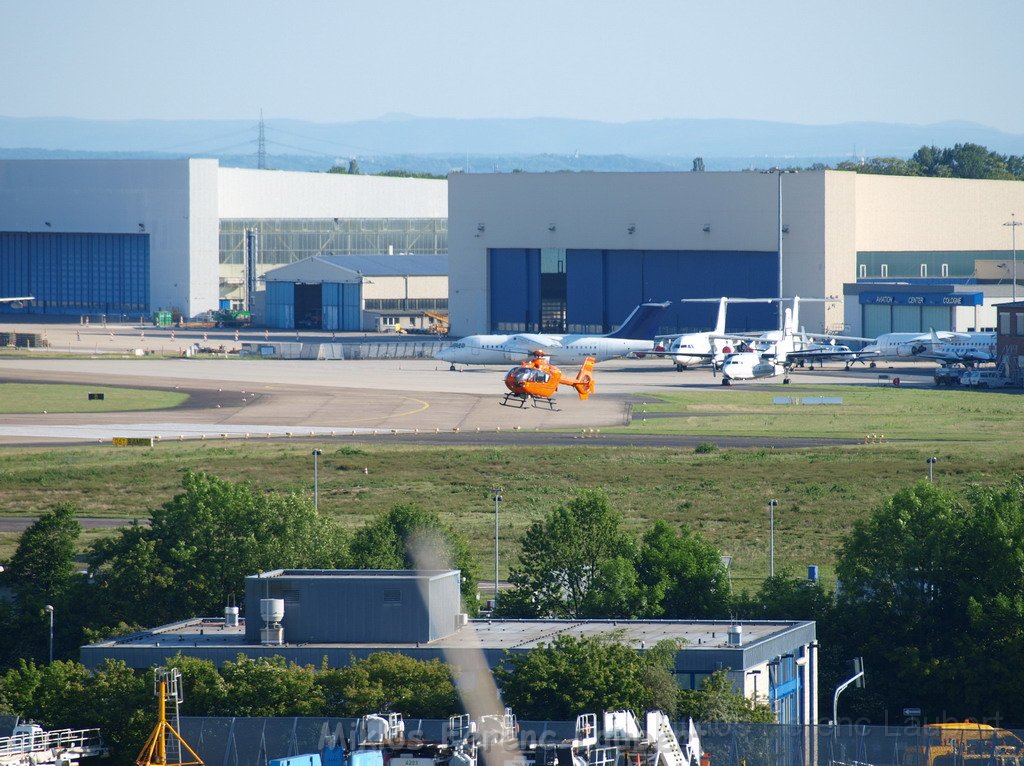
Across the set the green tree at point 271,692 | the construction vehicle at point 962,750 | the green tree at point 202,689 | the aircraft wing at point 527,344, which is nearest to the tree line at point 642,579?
the green tree at point 202,689

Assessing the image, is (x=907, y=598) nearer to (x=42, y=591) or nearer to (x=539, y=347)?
(x=42, y=591)

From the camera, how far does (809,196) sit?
167 meters

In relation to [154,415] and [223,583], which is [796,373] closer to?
[154,415]

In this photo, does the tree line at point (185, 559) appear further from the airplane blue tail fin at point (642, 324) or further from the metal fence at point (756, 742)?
the airplane blue tail fin at point (642, 324)

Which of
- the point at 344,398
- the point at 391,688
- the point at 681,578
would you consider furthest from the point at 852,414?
the point at 391,688

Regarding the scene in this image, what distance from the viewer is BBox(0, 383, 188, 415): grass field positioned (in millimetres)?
118300

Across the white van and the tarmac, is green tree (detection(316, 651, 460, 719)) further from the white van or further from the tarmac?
the white van

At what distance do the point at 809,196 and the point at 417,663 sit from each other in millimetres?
134212

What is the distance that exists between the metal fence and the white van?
105048 mm

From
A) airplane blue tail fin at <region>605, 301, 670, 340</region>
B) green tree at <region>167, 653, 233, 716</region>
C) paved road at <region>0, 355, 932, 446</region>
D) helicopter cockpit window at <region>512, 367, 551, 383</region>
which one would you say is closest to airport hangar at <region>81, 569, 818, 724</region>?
green tree at <region>167, 653, 233, 716</region>

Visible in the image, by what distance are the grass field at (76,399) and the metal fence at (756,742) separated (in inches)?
3408

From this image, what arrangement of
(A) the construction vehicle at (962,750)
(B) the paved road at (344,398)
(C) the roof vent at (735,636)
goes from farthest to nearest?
1. (B) the paved road at (344,398)
2. (C) the roof vent at (735,636)
3. (A) the construction vehicle at (962,750)

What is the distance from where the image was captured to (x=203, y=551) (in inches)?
2088

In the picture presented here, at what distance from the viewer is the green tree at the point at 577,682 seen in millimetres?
36250
